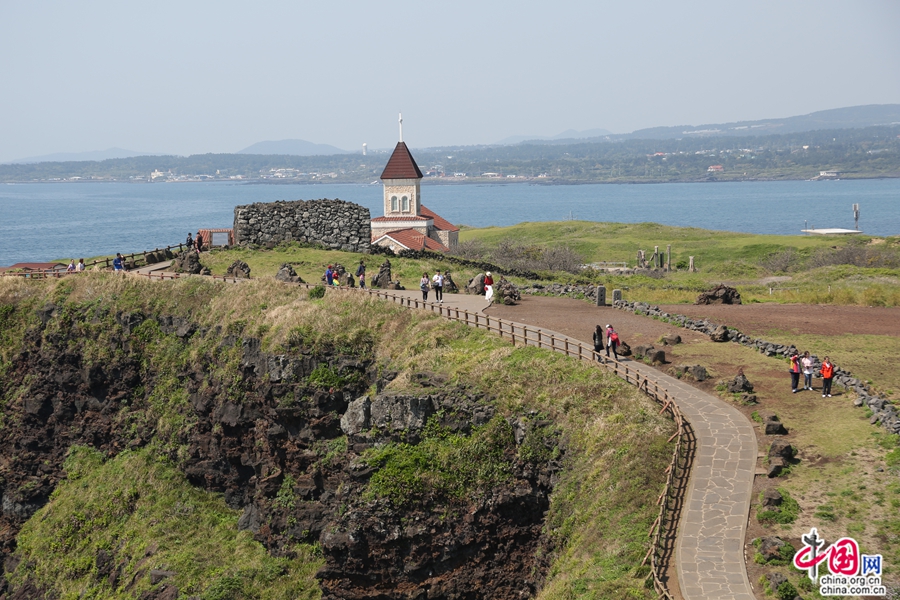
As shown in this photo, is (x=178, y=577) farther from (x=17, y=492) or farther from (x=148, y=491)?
(x=17, y=492)

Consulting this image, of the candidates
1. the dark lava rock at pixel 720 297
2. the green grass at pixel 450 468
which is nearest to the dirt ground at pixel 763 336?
the dark lava rock at pixel 720 297

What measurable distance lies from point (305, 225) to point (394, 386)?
2748 cm

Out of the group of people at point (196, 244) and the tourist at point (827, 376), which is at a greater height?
the group of people at point (196, 244)

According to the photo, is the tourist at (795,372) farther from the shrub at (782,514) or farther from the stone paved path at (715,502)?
the shrub at (782,514)

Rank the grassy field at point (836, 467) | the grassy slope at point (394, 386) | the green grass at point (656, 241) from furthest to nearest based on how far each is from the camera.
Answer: the green grass at point (656, 241), the grassy slope at point (394, 386), the grassy field at point (836, 467)

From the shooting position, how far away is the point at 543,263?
77.9 meters

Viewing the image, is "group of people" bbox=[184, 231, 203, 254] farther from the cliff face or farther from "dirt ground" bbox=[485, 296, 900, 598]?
"dirt ground" bbox=[485, 296, 900, 598]

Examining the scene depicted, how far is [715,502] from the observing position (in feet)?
78.2

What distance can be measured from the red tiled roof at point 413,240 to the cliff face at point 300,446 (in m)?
28.2

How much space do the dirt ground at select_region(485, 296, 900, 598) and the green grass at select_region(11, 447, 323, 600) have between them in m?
14.9

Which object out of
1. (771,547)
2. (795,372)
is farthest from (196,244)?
(771,547)

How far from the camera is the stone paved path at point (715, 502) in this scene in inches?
807

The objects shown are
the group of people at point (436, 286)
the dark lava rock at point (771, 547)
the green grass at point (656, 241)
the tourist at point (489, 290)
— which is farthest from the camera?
the green grass at point (656, 241)

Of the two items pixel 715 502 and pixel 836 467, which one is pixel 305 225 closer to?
pixel 715 502
